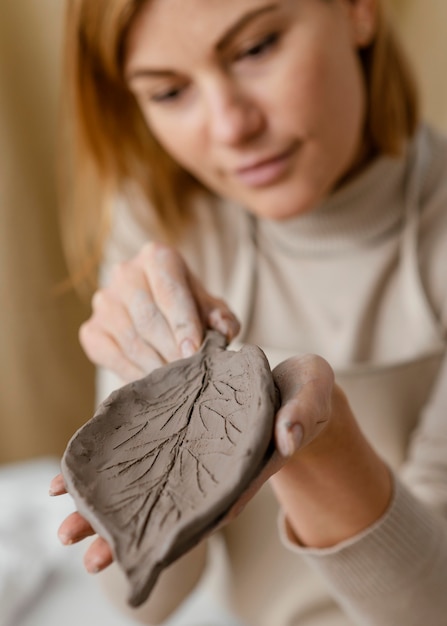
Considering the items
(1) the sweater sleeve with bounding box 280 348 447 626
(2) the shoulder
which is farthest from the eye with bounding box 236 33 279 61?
(1) the sweater sleeve with bounding box 280 348 447 626

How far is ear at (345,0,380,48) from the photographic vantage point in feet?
2.16

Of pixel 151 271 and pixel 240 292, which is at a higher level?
pixel 151 271

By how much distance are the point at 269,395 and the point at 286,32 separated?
36 cm

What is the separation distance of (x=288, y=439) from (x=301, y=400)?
3 cm

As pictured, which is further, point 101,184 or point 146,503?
point 101,184

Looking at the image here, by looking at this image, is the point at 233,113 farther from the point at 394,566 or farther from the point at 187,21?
the point at 394,566

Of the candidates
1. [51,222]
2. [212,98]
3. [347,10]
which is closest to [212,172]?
[212,98]

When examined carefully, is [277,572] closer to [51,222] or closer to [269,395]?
[269,395]

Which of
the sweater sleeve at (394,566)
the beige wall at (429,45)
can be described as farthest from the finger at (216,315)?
the beige wall at (429,45)

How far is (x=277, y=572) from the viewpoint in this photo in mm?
673

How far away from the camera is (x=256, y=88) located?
578mm

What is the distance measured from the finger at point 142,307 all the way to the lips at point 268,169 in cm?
15

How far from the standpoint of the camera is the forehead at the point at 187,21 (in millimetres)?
542

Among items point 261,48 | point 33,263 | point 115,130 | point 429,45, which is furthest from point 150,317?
point 429,45
